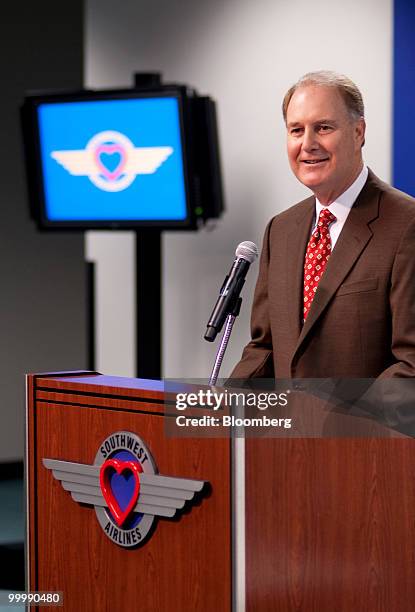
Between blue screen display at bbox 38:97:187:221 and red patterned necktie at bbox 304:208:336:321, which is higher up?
blue screen display at bbox 38:97:187:221

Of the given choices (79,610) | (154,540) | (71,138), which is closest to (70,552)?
(79,610)

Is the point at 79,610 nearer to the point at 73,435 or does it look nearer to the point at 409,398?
the point at 73,435

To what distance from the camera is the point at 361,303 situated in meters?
2.50

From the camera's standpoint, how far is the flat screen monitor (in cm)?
501

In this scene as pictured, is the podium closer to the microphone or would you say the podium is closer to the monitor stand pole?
the microphone

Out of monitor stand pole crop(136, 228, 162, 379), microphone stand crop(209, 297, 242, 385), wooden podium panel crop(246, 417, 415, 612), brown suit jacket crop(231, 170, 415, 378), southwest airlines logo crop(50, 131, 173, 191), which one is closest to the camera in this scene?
wooden podium panel crop(246, 417, 415, 612)

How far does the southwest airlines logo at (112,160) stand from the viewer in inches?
203

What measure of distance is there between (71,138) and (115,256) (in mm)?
→ 701

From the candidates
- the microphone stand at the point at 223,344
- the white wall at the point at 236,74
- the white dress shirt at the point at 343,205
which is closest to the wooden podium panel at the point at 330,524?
the microphone stand at the point at 223,344

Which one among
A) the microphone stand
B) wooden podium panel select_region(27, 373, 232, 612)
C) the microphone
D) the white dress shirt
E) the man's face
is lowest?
wooden podium panel select_region(27, 373, 232, 612)

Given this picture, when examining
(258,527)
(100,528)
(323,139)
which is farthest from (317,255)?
(100,528)

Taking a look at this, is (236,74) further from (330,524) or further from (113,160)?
(330,524)

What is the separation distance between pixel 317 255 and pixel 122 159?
2708 mm

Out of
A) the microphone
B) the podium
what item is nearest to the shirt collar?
the microphone
